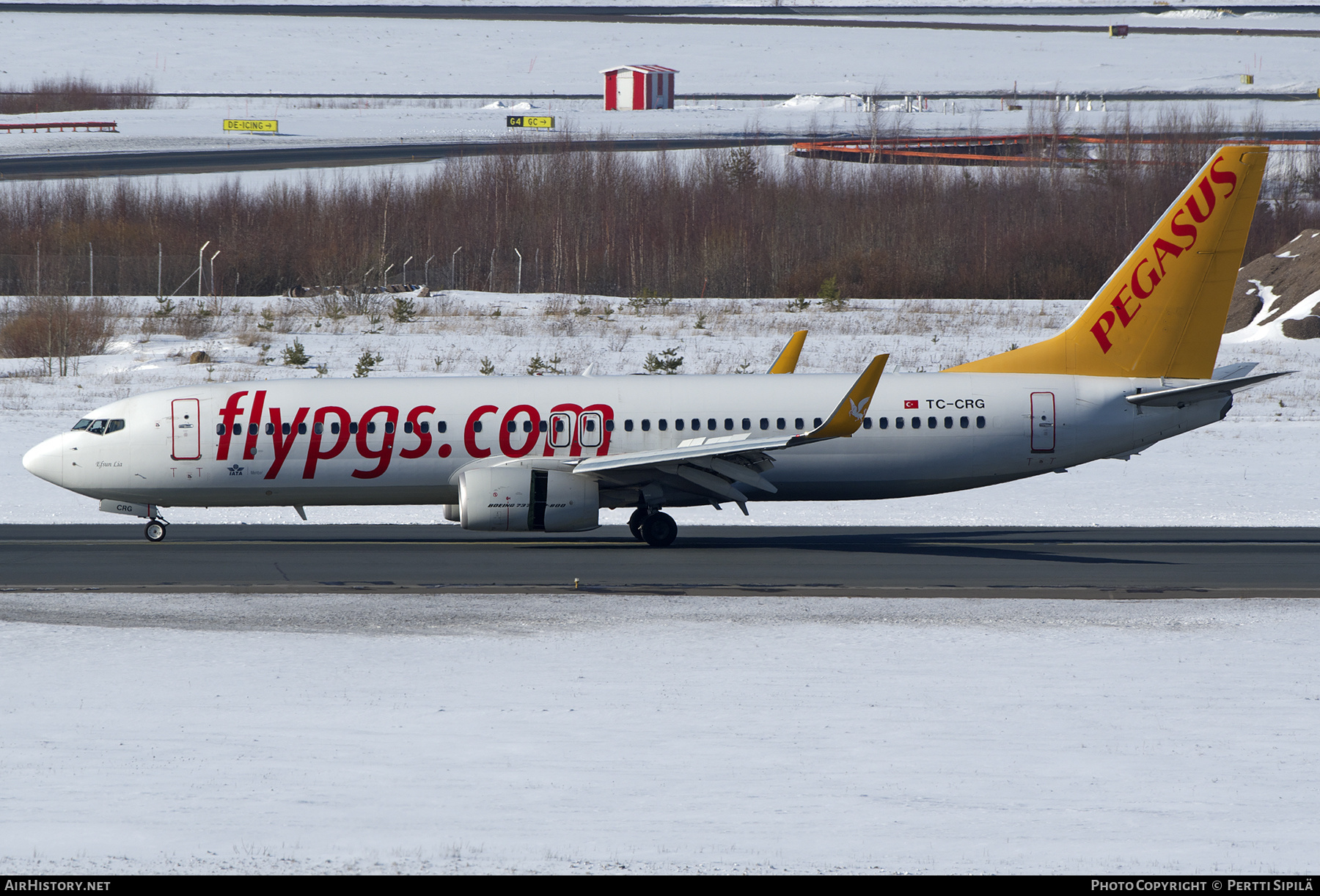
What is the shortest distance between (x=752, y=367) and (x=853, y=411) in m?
24.0

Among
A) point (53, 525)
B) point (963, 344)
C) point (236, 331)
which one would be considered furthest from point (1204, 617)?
point (236, 331)

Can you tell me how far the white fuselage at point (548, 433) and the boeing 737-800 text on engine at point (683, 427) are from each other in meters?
0.04

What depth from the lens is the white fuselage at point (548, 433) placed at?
2794 centimetres

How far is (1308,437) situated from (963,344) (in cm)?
1587

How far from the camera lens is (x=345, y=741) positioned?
14.2m

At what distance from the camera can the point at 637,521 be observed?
93.8 ft

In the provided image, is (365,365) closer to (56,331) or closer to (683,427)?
(56,331)

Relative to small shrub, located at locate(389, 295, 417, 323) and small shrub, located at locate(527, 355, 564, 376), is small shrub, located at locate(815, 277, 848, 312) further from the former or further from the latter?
small shrub, located at locate(389, 295, 417, 323)

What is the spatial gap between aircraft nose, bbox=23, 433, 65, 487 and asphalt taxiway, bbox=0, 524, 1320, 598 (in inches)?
56.1

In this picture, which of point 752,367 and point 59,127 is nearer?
point 752,367

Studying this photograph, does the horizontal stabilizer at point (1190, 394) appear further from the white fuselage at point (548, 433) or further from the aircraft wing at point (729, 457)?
the aircraft wing at point (729, 457)

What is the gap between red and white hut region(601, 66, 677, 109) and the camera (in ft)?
398

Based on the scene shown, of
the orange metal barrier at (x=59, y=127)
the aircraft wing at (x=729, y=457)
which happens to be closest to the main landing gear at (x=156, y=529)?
the aircraft wing at (x=729, y=457)

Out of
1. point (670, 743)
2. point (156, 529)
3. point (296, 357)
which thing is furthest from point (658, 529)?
point (296, 357)
